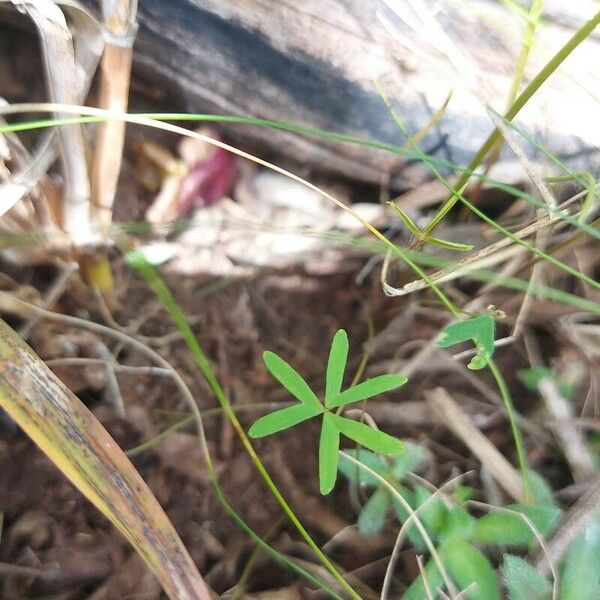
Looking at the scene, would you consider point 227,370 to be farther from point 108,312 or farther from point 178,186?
point 178,186

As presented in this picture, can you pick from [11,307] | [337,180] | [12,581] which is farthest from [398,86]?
[12,581]

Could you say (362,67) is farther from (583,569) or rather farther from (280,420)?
(583,569)

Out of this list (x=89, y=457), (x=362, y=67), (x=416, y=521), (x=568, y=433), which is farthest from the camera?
(x=362, y=67)

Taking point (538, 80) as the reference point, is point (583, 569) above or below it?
below

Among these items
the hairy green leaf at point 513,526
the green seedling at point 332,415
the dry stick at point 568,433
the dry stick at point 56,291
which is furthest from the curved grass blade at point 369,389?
the dry stick at point 56,291

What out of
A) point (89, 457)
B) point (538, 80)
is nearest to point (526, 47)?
point (538, 80)

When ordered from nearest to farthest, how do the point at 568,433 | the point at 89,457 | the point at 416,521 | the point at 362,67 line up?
1. the point at 89,457
2. the point at 416,521
3. the point at 568,433
4. the point at 362,67

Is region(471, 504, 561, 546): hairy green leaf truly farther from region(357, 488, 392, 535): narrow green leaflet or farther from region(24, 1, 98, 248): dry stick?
region(24, 1, 98, 248): dry stick
